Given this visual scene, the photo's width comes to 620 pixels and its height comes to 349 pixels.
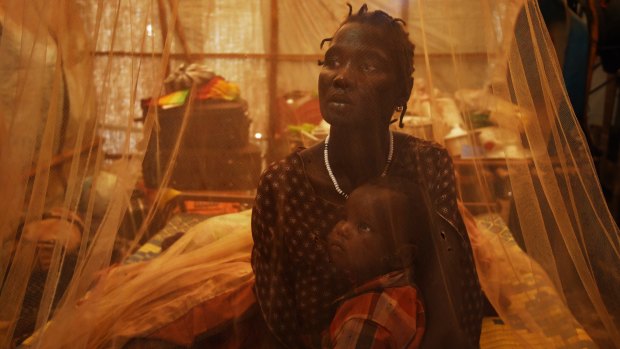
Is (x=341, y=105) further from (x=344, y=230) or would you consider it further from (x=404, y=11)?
(x=404, y=11)

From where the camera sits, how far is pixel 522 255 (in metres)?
1.37

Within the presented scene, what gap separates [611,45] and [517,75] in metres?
1.90

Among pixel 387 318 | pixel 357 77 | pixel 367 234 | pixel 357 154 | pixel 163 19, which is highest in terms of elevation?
pixel 163 19

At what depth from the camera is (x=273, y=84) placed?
57.4 inches

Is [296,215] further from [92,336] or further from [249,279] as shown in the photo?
[92,336]

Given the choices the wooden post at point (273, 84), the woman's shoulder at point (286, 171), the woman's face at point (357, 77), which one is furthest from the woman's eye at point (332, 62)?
the wooden post at point (273, 84)

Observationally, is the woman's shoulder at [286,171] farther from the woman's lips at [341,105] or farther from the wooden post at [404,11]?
the wooden post at [404,11]

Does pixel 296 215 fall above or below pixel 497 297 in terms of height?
above

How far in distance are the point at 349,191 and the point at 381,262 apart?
0.55ft

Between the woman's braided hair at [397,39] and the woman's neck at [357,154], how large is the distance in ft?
0.29

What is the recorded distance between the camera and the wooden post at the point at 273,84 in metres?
1.34

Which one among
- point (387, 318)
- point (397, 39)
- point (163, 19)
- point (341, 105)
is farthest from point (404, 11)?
point (387, 318)

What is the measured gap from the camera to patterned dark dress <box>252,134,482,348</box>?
1081mm

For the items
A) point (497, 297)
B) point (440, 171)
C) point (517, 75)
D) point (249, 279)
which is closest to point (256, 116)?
point (249, 279)
